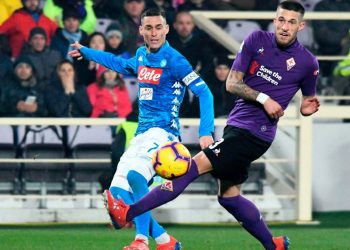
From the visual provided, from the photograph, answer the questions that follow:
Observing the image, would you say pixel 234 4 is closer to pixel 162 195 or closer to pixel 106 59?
pixel 106 59

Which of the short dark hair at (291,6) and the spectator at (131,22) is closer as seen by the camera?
the short dark hair at (291,6)

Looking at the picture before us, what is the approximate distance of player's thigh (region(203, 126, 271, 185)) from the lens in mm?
8805

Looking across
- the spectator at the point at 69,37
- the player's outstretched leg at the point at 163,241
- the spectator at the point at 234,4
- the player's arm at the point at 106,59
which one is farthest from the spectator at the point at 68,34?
the player's outstretched leg at the point at 163,241

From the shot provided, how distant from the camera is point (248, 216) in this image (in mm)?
9086

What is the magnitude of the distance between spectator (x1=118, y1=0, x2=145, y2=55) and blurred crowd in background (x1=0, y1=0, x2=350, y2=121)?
0.01 meters

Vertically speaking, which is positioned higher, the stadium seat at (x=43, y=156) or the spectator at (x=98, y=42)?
the spectator at (x=98, y=42)

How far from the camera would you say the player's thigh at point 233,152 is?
8805 millimetres

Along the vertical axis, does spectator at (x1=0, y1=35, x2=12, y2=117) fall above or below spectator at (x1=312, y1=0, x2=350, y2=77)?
below

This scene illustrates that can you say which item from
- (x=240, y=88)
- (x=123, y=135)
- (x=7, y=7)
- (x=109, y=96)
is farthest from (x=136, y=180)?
(x=7, y=7)

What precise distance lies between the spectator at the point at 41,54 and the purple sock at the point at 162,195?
18.1 ft

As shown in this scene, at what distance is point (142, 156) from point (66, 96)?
14.7ft

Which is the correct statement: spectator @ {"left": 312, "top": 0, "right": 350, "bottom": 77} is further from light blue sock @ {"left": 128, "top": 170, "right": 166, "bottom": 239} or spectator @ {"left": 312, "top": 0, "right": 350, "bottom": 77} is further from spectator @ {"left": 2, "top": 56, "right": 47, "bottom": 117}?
light blue sock @ {"left": 128, "top": 170, "right": 166, "bottom": 239}

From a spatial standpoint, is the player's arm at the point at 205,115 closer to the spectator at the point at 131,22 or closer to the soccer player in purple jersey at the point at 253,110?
the soccer player in purple jersey at the point at 253,110

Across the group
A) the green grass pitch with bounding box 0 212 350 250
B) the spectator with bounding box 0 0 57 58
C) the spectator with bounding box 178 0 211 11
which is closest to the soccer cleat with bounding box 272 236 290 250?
the green grass pitch with bounding box 0 212 350 250
